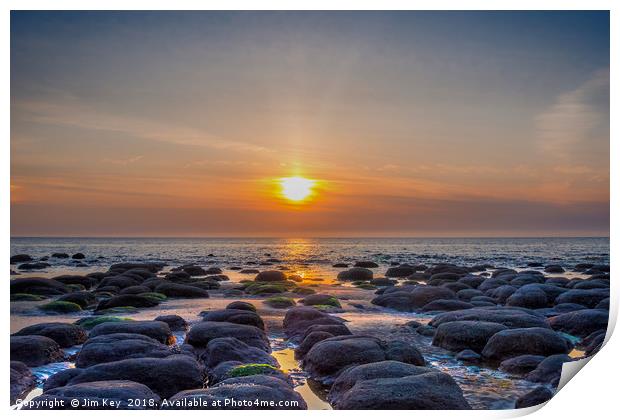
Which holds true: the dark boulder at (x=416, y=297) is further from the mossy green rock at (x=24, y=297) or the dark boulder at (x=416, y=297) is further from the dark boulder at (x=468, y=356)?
the mossy green rock at (x=24, y=297)

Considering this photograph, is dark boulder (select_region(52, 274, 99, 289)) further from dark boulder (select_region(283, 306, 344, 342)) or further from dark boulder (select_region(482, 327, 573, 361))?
dark boulder (select_region(482, 327, 573, 361))

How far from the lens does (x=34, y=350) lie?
11.0m

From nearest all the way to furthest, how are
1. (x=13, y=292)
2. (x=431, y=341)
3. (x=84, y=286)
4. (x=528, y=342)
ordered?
(x=528, y=342) < (x=431, y=341) < (x=13, y=292) < (x=84, y=286)

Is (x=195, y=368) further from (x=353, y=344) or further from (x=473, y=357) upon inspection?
(x=473, y=357)

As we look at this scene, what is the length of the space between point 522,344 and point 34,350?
10.9 meters

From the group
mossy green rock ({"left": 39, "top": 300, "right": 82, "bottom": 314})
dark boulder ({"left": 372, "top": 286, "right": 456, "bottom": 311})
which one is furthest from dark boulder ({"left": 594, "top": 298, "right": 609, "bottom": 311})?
mossy green rock ({"left": 39, "top": 300, "right": 82, "bottom": 314})

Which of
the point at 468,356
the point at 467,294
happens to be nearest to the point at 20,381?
the point at 468,356

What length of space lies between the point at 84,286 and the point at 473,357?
19.0 meters

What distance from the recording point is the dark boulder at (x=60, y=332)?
485 inches

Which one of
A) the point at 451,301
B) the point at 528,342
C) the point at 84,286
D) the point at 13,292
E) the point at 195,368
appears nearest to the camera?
the point at 195,368

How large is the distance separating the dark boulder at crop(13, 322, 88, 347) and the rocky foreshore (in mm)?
25

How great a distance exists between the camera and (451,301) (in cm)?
1744

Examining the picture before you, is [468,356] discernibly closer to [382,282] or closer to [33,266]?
[382,282]
